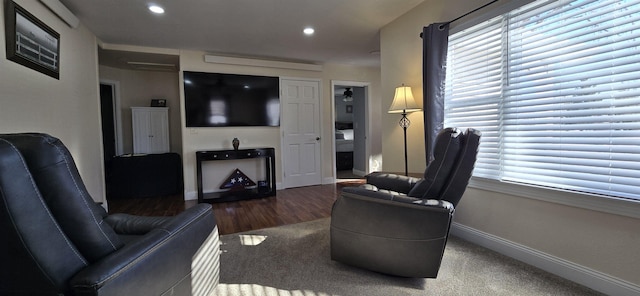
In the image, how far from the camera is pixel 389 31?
3.37 m

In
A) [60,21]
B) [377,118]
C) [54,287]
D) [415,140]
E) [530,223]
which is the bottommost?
[530,223]

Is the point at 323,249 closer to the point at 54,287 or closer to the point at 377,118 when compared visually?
the point at 54,287

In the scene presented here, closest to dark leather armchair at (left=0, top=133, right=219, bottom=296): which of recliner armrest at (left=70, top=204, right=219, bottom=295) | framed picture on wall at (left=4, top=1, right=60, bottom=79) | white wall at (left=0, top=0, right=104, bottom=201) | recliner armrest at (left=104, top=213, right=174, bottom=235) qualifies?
recliner armrest at (left=70, top=204, right=219, bottom=295)

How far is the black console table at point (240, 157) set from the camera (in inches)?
162

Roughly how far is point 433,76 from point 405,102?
1.24 feet

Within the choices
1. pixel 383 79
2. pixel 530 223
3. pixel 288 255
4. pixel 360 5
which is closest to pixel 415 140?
pixel 383 79

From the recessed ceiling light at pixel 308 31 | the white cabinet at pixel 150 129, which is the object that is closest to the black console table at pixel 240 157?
the white cabinet at pixel 150 129

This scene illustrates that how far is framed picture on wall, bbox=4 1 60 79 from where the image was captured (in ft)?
6.29

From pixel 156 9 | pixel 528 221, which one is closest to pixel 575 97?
pixel 528 221

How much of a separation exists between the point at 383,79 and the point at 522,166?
6.23 feet

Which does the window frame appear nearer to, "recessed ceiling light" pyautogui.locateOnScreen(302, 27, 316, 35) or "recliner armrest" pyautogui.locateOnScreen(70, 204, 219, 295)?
"recessed ceiling light" pyautogui.locateOnScreen(302, 27, 316, 35)

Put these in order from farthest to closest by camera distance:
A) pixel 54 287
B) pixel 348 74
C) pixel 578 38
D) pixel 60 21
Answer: pixel 348 74, pixel 60 21, pixel 578 38, pixel 54 287

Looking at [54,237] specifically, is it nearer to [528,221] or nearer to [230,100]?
[528,221]

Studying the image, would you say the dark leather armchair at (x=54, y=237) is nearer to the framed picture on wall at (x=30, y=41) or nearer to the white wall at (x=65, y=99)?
the white wall at (x=65, y=99)
